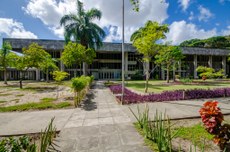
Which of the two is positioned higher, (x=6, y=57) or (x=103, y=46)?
(x=103, y=46)

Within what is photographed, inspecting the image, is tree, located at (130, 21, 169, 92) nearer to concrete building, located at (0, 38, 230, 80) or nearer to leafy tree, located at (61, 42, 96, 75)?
leafy tree, located at (61, 42, 96, 75)

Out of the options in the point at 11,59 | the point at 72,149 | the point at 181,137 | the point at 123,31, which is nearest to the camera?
the point at 72,149

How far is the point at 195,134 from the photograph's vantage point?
508 centimetres

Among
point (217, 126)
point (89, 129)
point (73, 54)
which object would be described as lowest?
point (89, 129)

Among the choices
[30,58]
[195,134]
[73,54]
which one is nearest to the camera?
[195,134]

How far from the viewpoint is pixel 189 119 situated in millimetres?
6727

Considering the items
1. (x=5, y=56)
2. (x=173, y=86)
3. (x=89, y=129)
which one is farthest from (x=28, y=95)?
(x=173, y=86)

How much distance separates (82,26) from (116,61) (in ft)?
79.0

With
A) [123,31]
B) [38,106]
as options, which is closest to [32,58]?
[38,106]

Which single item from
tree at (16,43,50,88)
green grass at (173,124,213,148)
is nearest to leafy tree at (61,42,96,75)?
tree at (16,43,50,88)

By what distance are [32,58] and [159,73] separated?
121 ft

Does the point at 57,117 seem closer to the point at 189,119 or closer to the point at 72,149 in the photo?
the point at 72,149

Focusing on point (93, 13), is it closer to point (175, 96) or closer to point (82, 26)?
point (82, 26)

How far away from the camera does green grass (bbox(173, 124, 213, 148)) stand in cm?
468
